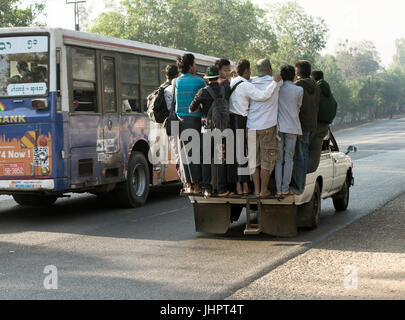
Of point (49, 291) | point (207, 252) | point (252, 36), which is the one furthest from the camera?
point (252, 36)

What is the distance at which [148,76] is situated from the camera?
14.4m

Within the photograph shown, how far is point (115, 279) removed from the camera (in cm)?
735

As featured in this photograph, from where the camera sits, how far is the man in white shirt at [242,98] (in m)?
9.44

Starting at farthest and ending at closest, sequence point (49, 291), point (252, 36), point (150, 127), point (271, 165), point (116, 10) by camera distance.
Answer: point (252, 36) → point (116, 10) → point (150, 127) → point (271, 165) → point (49, 291)

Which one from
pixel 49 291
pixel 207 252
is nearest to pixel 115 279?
pixel 49 291

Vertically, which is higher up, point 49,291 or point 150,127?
point 150,127

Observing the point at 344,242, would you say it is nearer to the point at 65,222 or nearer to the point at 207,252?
the point at 207,252

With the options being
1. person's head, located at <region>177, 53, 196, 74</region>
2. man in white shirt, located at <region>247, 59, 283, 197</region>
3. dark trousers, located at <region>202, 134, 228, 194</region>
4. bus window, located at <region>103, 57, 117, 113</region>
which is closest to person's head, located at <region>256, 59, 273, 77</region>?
man in white shirt, located at <region>247, 59, 283, 197</region>

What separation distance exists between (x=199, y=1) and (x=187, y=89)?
192 ft

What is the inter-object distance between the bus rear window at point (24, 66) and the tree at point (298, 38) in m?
66.1

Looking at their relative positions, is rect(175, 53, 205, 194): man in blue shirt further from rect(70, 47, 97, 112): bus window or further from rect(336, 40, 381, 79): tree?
rect(336, 40, 381, 79): tree

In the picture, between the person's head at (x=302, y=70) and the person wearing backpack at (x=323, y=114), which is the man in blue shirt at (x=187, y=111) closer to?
the person's head at (x=302, y=70)

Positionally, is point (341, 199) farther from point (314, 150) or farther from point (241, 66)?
point (241, 66)

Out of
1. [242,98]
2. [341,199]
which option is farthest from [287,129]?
[341,199]
